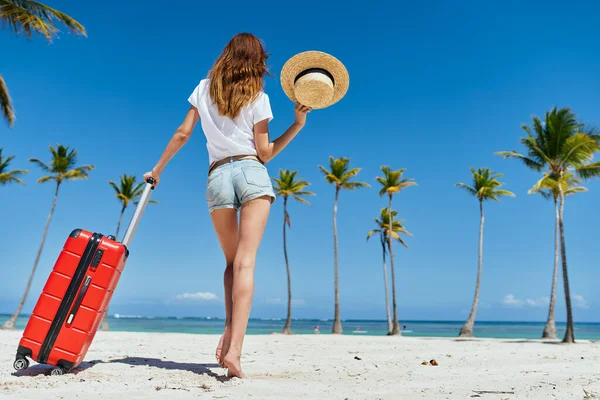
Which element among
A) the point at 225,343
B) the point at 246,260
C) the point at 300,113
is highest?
the point at 300,113

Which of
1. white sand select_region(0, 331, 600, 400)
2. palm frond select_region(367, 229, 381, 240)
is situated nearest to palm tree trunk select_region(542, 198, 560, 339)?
palm frond select_region(367, 229, 381, 240)

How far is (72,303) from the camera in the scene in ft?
10.5

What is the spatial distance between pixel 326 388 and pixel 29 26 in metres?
14.0

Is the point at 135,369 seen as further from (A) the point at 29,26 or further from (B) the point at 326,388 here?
(A) the point at 29,26

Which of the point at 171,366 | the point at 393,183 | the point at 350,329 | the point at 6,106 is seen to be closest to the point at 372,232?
the point at 393,183

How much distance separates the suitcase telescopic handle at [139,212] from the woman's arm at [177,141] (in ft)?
0.19

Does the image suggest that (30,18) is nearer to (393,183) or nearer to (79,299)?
(79,299)

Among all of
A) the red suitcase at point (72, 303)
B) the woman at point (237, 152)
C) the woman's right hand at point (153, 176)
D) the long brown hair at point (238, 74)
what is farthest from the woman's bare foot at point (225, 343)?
the long brown hair at point (238, 74)

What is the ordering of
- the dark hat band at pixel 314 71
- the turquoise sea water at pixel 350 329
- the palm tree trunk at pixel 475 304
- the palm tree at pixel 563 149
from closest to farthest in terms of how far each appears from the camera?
the dark hat band at pixel 314 71
the palm tree at pixel 563 149
the palm tree trunk at pixel 475 304
the turquoise sea water at pixel 350 329

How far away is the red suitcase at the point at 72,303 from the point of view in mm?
3137

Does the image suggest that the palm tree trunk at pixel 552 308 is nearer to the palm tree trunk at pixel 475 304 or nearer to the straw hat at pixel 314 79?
the palm tree trunk at pixel 475 304

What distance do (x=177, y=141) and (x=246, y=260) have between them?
103 cm

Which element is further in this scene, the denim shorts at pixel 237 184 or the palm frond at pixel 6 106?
the palm frond at pixel 6 106

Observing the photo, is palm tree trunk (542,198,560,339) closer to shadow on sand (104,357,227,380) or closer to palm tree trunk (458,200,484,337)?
palm tree trunk (458,200,484,337)
